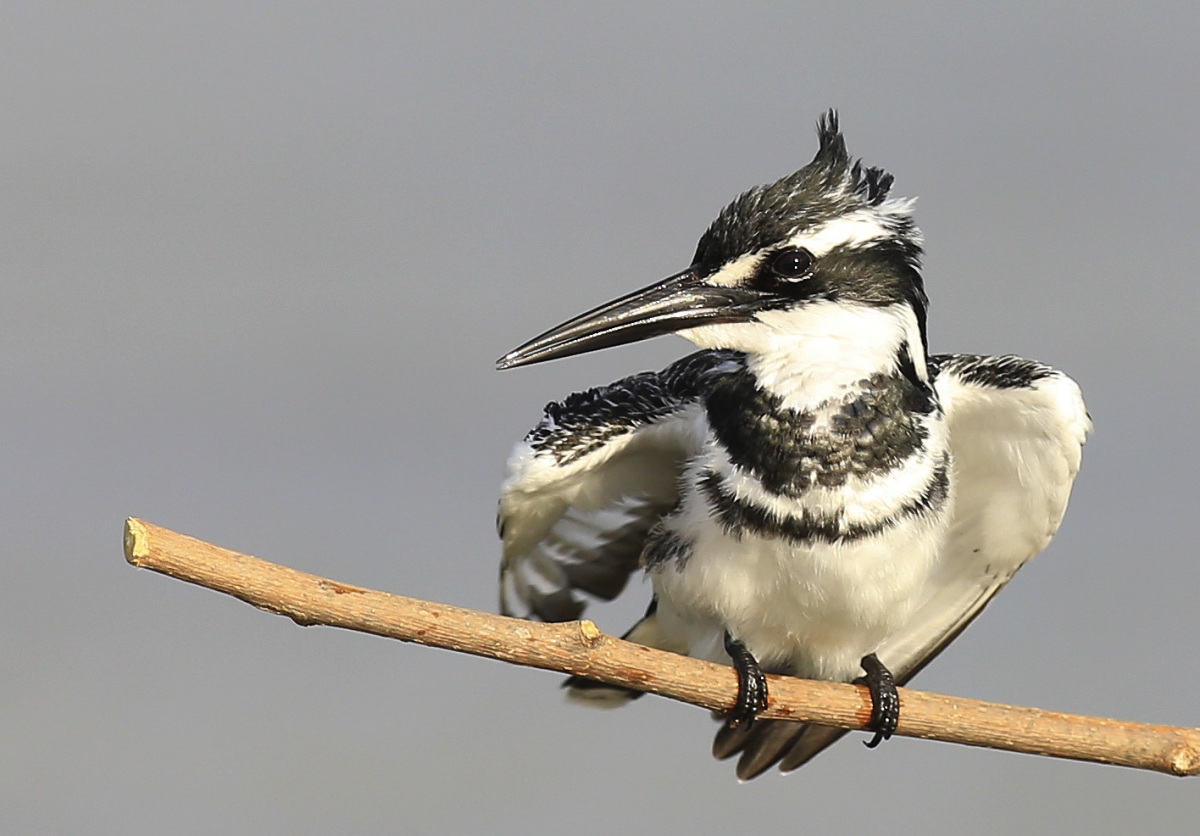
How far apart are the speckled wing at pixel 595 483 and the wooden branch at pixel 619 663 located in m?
0.45

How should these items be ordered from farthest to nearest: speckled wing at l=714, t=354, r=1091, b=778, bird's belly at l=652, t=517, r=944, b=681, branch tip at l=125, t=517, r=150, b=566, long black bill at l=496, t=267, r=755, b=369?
speckled wing at l=714, t=354, r=1091, b=778 → bird's belly at l=652, t=517, r=944, b=681 → long black bill at l=496, t=267, r=755, b=369 → branch tip at l=125, t=517, r=150, b=566

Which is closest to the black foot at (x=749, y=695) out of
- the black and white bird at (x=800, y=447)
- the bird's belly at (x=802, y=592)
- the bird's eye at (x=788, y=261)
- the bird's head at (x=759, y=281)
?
the black and white bird at (x=800, y=447)

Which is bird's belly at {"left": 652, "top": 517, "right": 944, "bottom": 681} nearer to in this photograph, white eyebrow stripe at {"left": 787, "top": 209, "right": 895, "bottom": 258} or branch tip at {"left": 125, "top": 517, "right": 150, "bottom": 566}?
white eyebrow stripe at {"left": 787, "top": 209, "right": 895, "bottom": 258}

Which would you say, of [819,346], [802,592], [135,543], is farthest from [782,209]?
[135,543]

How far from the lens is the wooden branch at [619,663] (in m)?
1.72

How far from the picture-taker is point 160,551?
5.45 feet

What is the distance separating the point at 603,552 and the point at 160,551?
4.03 ft

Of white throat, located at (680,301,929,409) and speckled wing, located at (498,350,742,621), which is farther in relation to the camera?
speckled wing, located at (498,350,742,621)

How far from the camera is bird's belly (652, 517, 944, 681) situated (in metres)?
2.31

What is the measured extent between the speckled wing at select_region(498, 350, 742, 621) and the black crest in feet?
0.84

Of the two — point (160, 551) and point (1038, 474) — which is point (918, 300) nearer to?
point (1038, 474)

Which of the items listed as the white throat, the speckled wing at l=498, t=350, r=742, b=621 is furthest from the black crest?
the speckled wing at l=498, t=350, r=742, b=621

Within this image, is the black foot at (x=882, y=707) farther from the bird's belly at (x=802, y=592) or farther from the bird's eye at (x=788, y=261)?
the bird's eye at (x=788, y=261)

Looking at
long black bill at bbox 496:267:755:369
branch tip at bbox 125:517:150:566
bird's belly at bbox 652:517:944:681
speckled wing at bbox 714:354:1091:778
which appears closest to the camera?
branch tip at bbox 125:517:150:566
